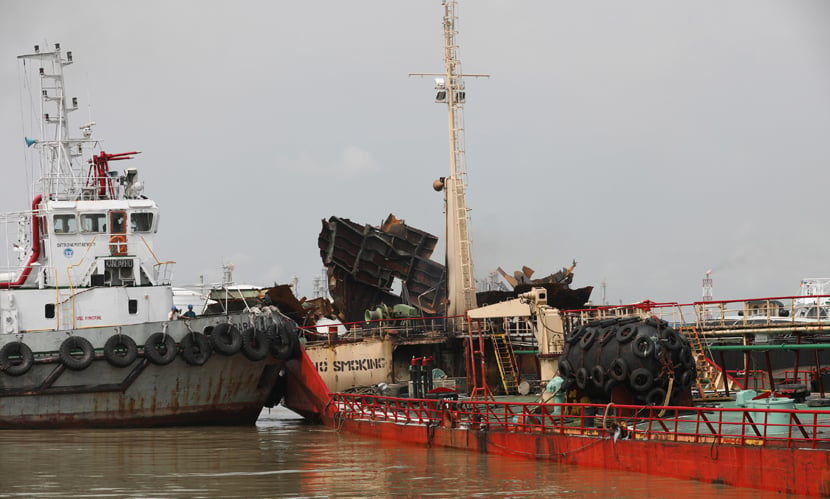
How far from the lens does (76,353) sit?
29.1m

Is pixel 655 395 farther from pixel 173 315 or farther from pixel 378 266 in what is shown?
pixel 378 266

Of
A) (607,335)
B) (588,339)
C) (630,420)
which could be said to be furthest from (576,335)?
(630,420)

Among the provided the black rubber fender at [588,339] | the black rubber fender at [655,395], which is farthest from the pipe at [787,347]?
the black rubber fender at [588,339]

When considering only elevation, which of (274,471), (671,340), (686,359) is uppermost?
(671,340)

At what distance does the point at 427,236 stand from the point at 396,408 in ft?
52.9

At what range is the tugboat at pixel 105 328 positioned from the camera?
1150 inches

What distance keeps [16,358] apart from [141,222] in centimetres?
580

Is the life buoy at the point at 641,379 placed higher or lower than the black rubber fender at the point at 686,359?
lower

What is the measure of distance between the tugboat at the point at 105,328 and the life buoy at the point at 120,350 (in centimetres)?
3

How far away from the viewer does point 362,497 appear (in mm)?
18375

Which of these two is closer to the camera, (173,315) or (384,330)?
(173,315)

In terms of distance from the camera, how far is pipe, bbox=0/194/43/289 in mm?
32078

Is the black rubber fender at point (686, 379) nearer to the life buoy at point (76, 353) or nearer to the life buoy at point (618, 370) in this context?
the life buoy at point (618, 370)

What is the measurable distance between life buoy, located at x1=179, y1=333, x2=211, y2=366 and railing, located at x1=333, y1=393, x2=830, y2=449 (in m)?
3.98
